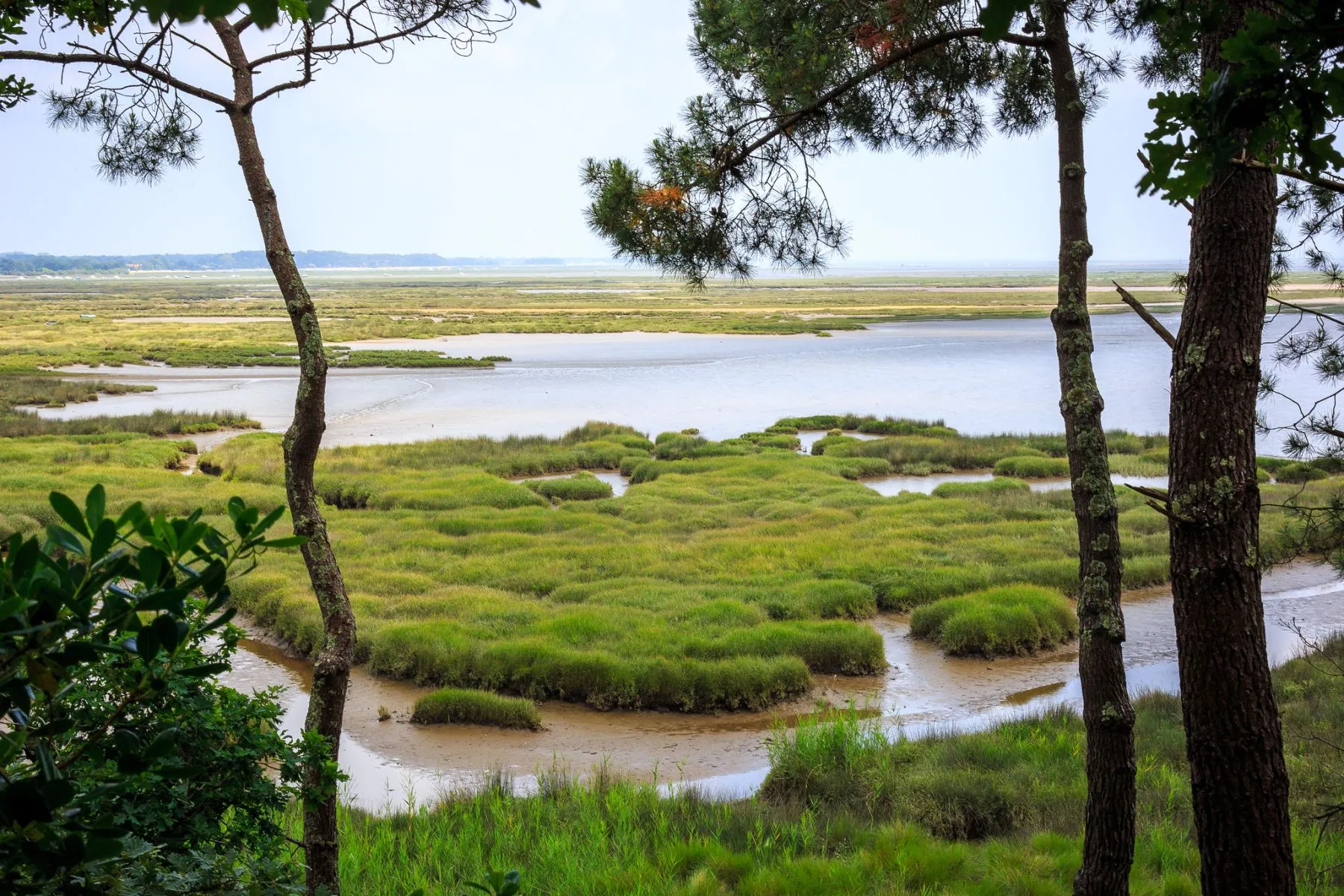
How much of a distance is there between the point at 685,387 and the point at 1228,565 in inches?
1619

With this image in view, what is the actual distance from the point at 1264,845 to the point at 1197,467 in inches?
52.5

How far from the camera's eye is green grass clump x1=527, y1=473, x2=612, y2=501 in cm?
2177

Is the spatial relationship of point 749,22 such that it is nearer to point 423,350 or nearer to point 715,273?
point 715,273

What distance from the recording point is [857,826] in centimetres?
664

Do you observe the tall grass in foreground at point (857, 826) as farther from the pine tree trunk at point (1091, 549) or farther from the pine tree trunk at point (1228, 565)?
the pine tree trunk at point (1228, 565)

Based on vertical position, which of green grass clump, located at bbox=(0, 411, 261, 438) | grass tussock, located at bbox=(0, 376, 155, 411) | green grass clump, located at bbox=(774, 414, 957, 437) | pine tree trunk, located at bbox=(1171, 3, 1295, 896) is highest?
pine tree trunk, located at bbox=(1171, 3, 1295, 896)

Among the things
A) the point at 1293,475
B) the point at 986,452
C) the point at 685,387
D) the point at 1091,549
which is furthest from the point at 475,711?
the point at 685,387

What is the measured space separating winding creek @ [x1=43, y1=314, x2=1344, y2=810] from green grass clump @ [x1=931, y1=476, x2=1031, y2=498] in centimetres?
143

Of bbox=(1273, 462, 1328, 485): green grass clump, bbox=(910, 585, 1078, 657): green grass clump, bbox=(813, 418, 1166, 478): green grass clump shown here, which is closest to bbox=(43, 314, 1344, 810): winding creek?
bbox=(910, 585, 1078, 657): green grass clump

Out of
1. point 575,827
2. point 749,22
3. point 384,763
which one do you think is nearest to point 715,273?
point 749,22

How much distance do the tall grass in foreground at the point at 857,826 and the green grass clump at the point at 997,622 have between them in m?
3.27

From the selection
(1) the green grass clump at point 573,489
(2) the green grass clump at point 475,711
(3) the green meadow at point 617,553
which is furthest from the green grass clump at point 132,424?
(2) the green grass clump at point 475,711

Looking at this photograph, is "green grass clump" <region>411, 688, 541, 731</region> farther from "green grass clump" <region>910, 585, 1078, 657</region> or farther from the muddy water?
"green grass clump" <region>910, 585, 1078, 657</region>

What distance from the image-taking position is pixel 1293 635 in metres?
13.2
